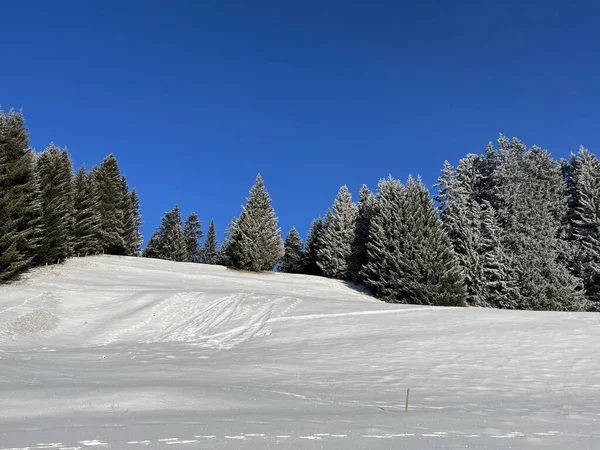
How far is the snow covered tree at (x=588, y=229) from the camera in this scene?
33.6m

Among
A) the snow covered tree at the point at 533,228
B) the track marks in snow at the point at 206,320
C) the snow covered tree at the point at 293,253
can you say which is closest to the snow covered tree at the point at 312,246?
the snow covered tree at the point at 293,253

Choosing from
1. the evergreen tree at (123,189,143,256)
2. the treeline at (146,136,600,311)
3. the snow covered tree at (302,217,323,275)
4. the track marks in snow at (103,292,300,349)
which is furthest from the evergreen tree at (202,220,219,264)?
the track marks in snow at (103,292,300,349)

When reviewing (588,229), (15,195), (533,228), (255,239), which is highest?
(588,229)

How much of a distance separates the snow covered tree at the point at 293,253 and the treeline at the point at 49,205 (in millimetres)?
22183

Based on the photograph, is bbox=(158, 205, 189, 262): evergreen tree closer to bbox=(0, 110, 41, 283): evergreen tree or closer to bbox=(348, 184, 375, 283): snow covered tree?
bbox=(348, 184, 375, 283): snow covered tree

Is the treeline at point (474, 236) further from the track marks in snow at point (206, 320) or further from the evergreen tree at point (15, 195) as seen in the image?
the evergreen tree at point (15, 195)

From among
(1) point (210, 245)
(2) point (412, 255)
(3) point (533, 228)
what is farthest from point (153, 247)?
(3) point (533, 228)

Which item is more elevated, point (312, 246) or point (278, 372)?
point (312, 246)

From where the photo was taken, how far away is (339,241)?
140 feet

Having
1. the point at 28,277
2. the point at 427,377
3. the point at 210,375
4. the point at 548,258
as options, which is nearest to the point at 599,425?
the point at 427,377

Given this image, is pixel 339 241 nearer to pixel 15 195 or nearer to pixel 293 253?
pixel 293 253

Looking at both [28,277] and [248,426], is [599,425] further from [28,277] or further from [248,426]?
[28,277]

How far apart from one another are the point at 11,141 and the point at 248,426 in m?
26.9

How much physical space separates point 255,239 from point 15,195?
2106cm
